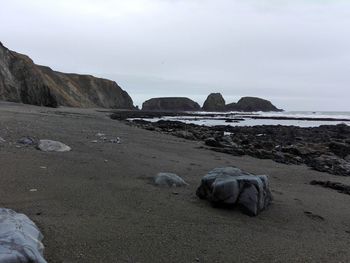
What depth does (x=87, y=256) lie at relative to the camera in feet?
11.4

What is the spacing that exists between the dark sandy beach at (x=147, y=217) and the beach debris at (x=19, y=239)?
0.61 ft

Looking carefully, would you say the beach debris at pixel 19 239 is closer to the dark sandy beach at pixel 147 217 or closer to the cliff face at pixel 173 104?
the dark sandy beach at pixel 147 217

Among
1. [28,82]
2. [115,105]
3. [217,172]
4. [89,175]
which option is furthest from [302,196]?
[115,105]

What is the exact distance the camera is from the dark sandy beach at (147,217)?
380 cm

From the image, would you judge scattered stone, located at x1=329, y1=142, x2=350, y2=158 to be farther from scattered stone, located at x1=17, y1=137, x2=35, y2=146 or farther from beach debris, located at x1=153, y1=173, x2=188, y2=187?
scattered stone, located at x1=17, y1=137, x2=35, y2=146

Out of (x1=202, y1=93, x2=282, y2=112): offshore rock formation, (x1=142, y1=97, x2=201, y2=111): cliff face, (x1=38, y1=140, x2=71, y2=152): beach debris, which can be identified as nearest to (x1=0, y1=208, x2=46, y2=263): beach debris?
(x1=38, y1=140, x2=71, y2=152): beach debris

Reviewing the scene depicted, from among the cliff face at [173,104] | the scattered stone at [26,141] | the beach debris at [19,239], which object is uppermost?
the scattered stone at [26,141]

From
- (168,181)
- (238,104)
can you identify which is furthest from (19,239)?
(238,104)

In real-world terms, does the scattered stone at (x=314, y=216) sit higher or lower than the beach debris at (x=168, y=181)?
lower

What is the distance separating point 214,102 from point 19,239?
125 metres

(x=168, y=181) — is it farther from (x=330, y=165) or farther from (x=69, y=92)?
(x=69, y=92)

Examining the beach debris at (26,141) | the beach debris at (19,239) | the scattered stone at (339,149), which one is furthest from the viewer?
the scattered stone at (339,149)

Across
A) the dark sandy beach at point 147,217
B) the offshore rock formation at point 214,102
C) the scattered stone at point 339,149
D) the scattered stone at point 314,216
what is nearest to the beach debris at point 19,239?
the dark sandy beach at point 147,217

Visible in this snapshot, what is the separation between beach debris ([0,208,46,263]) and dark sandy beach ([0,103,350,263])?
19cm
